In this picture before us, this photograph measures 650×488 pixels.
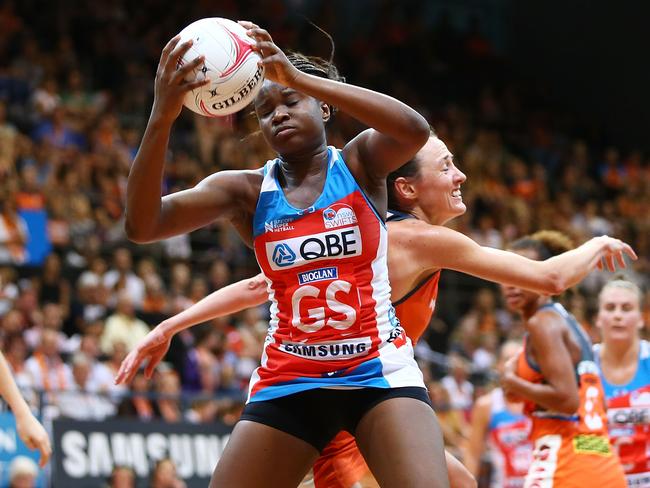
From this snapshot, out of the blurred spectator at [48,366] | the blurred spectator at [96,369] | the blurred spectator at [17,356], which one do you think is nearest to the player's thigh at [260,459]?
the blurred spectator at [17,356]

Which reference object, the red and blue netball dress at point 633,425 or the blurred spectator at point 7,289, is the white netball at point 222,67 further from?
the blurred spectator at point 7,289

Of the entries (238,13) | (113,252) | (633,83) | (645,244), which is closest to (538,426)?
(113,252)

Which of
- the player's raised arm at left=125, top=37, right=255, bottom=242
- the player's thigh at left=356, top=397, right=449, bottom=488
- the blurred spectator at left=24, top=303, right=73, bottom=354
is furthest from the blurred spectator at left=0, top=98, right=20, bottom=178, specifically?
the player's thigh at left=356, top=397, right=449, bottom=488

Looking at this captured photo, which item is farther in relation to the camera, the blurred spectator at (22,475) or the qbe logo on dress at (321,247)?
the blurred spectator at (22,475)

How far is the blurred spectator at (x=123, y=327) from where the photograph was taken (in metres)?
11.3

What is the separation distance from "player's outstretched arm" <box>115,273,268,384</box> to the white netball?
3.76 ft

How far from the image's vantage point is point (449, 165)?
4.70 metres

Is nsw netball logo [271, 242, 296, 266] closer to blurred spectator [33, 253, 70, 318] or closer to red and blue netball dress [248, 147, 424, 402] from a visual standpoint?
red and blue netball dress [248, 147, 424, 402]

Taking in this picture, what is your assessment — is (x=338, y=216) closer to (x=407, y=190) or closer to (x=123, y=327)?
(x=407, y=190)

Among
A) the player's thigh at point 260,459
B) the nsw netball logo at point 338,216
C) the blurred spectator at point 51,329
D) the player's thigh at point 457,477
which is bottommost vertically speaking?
the player's thigh at point 457,477

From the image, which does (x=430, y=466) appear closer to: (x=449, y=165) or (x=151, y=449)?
(x=449, y=165)

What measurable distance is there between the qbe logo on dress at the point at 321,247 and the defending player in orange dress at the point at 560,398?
1.83m

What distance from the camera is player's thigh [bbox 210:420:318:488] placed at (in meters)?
3.98

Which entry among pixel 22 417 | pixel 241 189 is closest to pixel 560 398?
pixel 241 189
